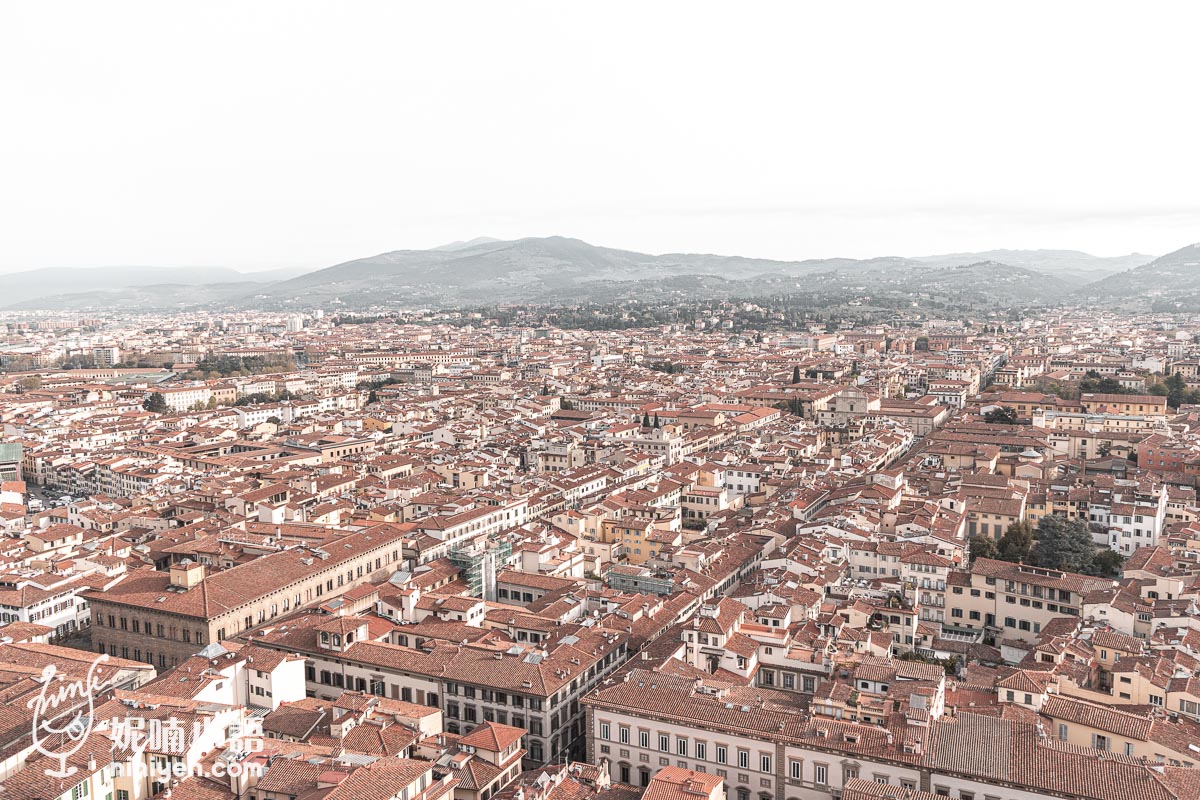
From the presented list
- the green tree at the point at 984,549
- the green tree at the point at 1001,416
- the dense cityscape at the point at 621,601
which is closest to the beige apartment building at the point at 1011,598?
the dense cityscape at the point at 621,601

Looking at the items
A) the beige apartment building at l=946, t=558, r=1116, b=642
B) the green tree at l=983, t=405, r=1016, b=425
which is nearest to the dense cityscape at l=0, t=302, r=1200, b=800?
the beige apartment building at l=946, t=558, r=1116, b=642

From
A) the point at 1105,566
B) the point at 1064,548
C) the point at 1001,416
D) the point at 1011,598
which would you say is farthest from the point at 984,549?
the point at 1001,416

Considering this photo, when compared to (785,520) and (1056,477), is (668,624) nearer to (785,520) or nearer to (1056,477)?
(785,520)

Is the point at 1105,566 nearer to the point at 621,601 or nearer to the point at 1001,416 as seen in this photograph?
the point at 621,601

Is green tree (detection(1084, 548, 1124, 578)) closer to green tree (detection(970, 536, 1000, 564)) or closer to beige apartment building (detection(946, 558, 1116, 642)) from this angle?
green tree (detection(970, 536, 1000, 564))

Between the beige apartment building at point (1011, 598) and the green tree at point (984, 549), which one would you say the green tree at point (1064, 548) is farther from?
the beige apartment building at point (1011, 598)
